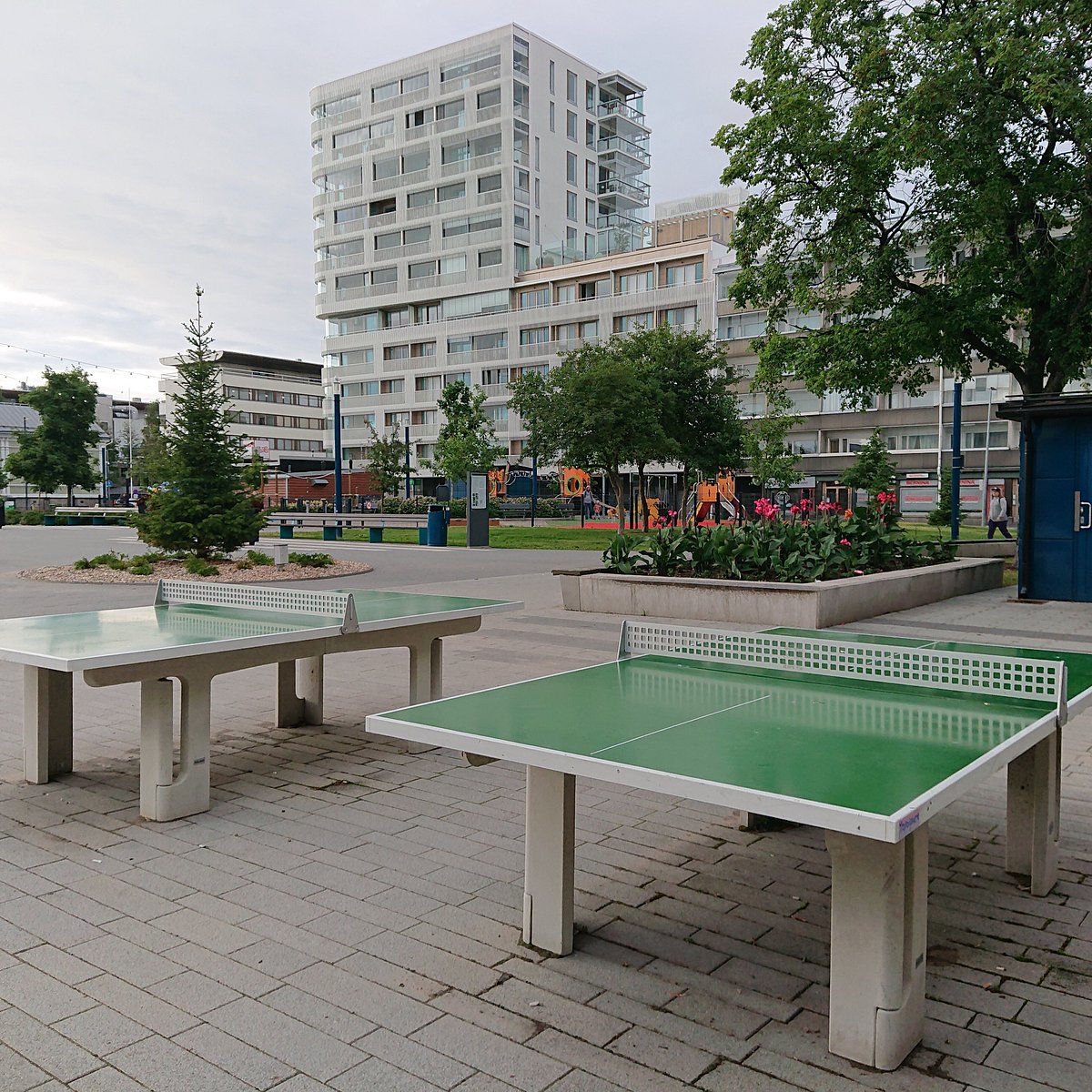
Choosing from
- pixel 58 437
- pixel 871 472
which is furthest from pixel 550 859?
pixel 58 437

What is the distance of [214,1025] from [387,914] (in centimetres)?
91

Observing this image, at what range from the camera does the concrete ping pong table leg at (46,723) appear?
549 cm

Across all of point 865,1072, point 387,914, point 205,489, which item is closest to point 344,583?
point 205,489

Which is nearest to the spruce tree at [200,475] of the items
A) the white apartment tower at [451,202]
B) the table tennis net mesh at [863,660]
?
the table tennis net mesh at [863,660]

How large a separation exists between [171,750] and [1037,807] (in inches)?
152

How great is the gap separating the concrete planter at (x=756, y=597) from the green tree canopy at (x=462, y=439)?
132 feet

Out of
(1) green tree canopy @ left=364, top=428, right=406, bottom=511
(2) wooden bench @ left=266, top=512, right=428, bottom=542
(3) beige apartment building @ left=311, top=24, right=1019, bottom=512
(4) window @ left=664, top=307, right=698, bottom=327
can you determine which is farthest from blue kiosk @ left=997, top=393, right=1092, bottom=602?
(1) green tree canopy @ left=364, top=428, right=406, bottom=511

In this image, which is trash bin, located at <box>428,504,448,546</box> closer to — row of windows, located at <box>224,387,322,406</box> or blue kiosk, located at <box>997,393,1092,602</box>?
blue kiosk, located at <box>997,393,1092,602</box>

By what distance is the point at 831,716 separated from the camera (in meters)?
3.67

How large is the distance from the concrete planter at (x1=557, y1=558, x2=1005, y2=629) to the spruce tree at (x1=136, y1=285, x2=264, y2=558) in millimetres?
9379

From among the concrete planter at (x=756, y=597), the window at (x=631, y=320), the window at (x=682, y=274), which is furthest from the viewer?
the window at (x=631, y=320)

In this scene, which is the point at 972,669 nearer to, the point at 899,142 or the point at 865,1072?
the point at 865,1072

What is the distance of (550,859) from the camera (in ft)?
11.3

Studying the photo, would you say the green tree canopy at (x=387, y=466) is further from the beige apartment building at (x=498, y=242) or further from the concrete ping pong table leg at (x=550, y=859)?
the concrete ping pong table leg at (x=550, y=859)
